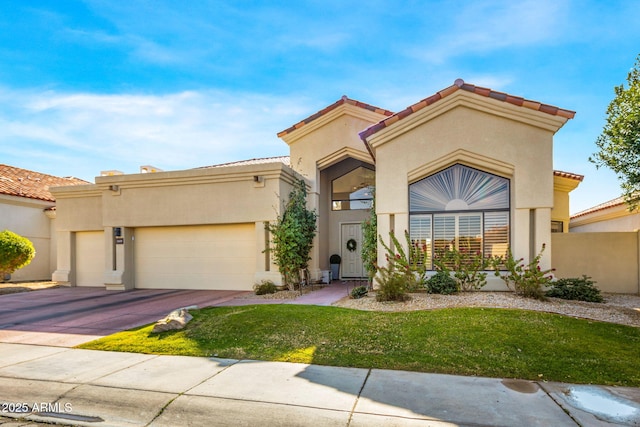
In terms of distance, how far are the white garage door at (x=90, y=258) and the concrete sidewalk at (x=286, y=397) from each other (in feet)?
36.0

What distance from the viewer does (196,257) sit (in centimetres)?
1424

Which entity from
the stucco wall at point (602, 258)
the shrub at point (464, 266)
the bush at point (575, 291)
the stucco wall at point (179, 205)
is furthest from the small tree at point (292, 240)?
the stucco wall at point (602, 258)

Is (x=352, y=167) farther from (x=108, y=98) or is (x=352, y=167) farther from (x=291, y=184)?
(x=108, y=98)

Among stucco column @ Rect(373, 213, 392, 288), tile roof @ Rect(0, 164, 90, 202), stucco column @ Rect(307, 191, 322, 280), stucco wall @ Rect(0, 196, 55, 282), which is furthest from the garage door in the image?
tile roof @ Rect(0, 164, 90, 202)

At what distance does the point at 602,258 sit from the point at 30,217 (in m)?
24.4

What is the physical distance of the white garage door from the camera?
1589cm

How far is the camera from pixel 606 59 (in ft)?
33.6

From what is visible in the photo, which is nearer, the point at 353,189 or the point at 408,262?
the point at 408,262

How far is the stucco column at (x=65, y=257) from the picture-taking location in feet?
52.5

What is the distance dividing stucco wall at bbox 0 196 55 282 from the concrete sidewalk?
1550cm

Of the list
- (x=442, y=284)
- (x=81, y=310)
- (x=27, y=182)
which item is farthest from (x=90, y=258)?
(x=442, y=284)

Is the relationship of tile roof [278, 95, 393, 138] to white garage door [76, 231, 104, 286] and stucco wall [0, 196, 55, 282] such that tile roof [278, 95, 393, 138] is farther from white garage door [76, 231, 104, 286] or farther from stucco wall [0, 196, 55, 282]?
stucco wall [0, 196, 55, 282]

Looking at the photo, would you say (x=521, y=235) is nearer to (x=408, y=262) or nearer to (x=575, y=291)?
(x=575, y=291)

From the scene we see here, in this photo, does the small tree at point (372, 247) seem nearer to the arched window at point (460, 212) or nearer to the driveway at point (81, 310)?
the arched window at point (460, 212)
